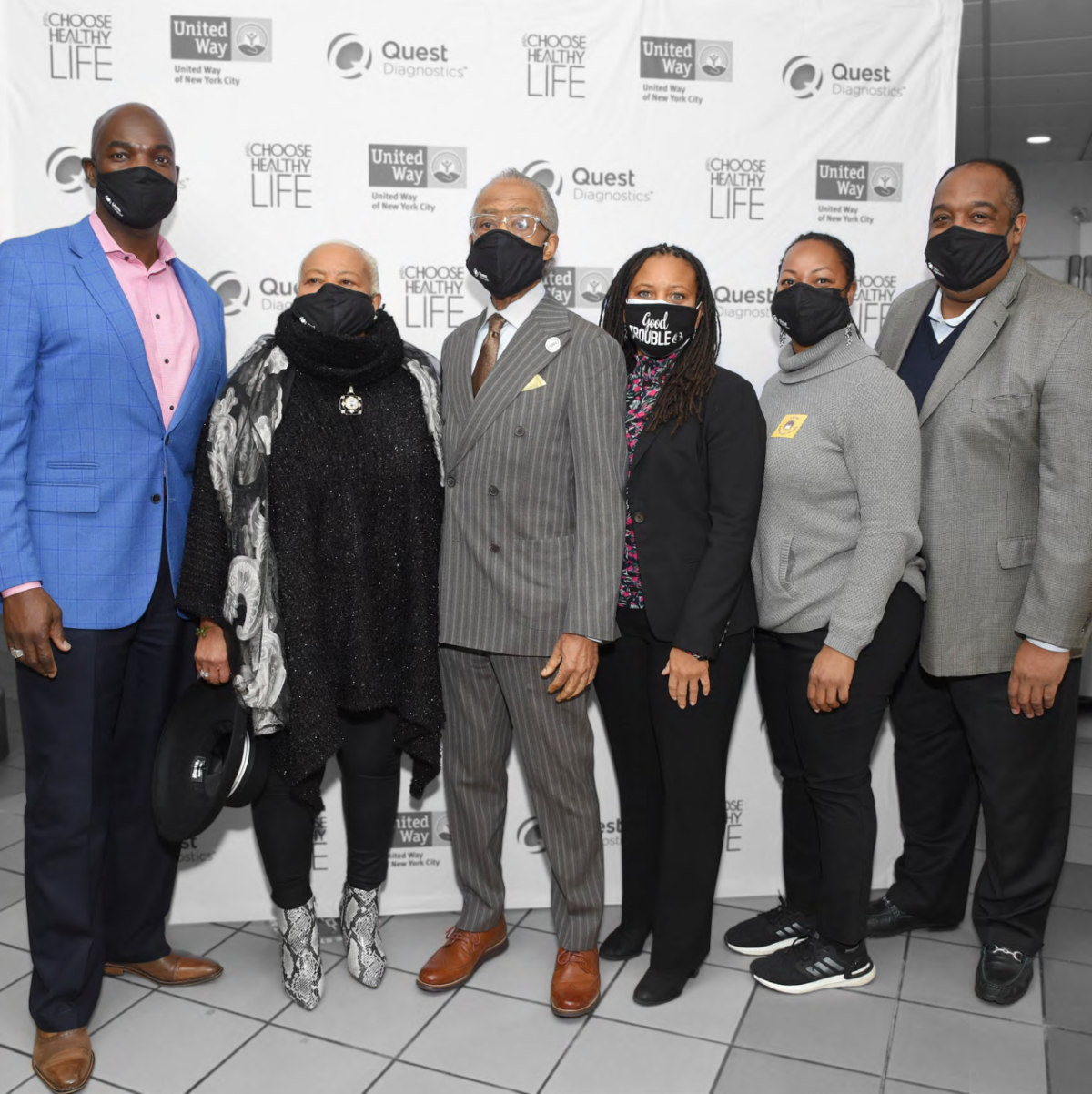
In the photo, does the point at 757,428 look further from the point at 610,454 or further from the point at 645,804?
the point at 645,804

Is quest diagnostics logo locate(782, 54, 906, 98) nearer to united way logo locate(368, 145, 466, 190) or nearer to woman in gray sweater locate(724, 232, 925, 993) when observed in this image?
woman in gray sweater locate(724, 232, 925, 993)

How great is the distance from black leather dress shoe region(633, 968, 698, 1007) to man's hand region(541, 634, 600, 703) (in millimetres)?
685

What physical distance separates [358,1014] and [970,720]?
1502mm

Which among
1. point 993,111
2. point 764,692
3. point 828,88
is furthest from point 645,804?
point 993,111

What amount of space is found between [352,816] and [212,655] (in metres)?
0.51

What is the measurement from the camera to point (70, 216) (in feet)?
7.88

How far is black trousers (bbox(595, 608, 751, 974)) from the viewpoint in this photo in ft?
6.83

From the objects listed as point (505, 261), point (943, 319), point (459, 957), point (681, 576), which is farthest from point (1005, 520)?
point (459, 957)

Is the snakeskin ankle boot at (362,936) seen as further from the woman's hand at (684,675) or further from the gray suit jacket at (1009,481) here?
the gray suit jacket at (1009,481)

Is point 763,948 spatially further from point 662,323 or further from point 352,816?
point 662,323

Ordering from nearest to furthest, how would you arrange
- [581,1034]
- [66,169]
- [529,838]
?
[581,1034] → [66,169] → [529,838]

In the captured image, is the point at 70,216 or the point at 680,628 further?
the point at 70,216

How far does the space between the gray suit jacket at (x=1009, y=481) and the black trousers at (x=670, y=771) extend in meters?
0.48

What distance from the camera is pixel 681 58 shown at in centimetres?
253
